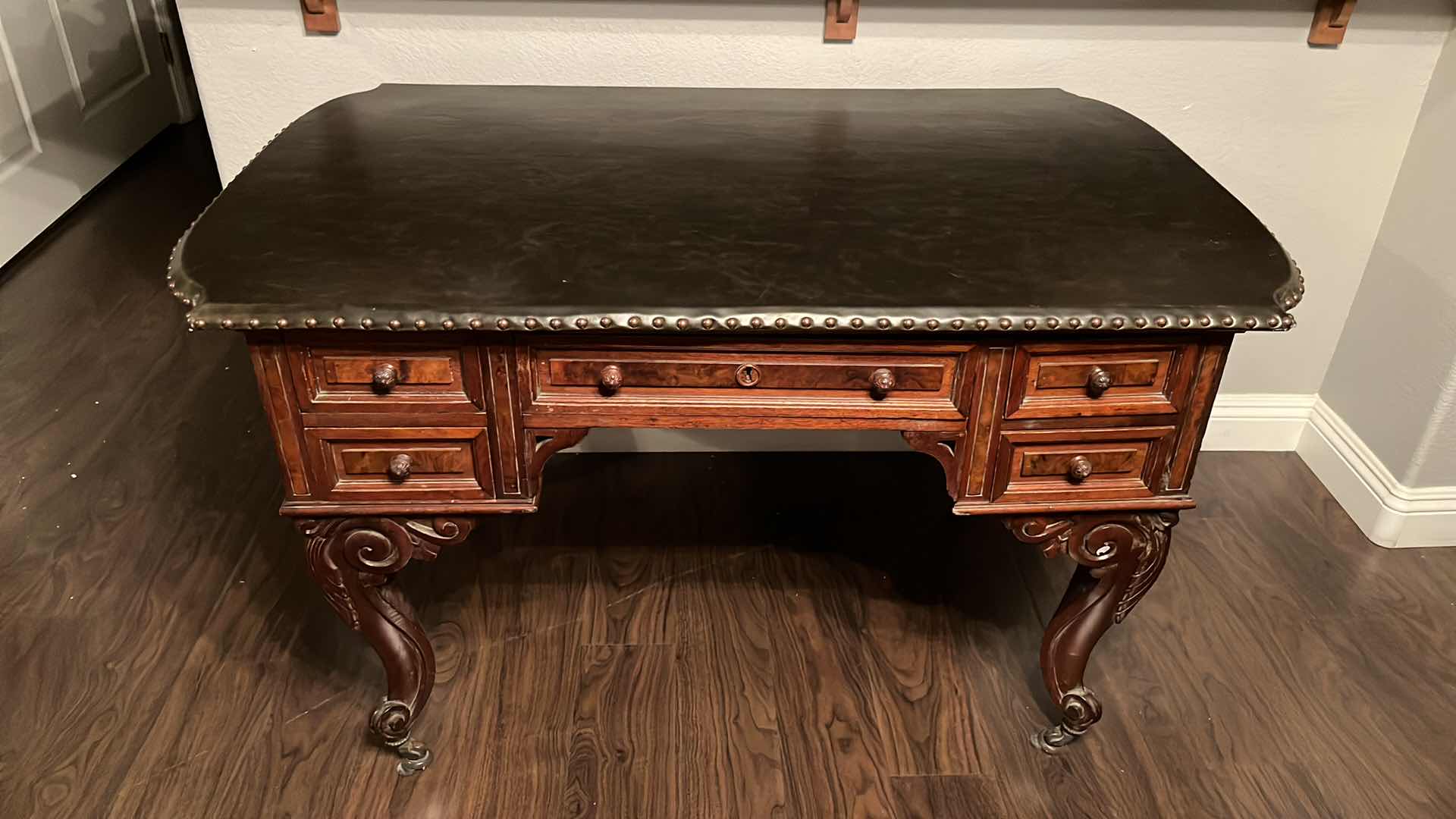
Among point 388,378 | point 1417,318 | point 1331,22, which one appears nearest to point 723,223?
point 388,378

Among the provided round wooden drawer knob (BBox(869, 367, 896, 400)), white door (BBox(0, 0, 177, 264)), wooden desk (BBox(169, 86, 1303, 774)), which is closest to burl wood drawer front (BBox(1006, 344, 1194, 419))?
wooden desk (BBox(169, 86, 1303, 774))

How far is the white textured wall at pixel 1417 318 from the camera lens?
1.98 metres

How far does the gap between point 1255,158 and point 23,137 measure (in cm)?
338

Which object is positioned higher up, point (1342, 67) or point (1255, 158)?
point (1342, 67)

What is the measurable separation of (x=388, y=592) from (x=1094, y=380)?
1004mm

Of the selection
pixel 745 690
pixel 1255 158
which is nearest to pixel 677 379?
pixel 745 690

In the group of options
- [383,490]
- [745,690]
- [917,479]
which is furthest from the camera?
[917,479]

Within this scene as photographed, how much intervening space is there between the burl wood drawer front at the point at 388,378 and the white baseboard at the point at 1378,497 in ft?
5.96

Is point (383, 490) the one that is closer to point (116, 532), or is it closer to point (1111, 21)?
point (116, 532)

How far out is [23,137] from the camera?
128 inches

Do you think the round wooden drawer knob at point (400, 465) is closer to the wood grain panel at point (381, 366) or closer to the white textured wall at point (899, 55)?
the wood grain panel at point (381, 366)

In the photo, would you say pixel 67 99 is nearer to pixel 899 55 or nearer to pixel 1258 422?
pixel 899 55

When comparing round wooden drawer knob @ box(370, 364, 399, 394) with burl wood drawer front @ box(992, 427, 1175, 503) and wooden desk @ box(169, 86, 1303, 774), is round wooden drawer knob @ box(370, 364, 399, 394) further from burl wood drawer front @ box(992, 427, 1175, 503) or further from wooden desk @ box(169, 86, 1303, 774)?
burl wood drawer front @ box(992, 427, 1175, 503)

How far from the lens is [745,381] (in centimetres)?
131
